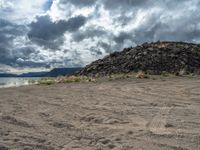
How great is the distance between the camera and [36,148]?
32.9 feet

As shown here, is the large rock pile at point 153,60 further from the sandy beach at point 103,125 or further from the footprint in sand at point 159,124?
the footprint in sand at point 159,124

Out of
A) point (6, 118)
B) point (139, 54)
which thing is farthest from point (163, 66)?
point (6, 118)

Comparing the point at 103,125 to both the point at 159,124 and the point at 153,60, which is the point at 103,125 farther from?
the point at 153,60

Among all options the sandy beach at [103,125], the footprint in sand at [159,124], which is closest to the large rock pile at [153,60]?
the sandy beach at [103,125]

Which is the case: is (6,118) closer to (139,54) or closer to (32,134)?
(32,134)

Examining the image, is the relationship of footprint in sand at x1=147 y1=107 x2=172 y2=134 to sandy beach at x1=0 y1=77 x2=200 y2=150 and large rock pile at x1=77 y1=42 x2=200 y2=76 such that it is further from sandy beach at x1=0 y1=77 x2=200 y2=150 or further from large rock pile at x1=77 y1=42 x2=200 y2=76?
large rock pile at x1=77 y1=42 x2=200 y2=76

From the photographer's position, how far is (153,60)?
159 feet

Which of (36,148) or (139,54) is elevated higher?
(139,54)

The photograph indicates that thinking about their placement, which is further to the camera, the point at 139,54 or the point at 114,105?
the point at 139,54

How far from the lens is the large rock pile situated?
45869mm

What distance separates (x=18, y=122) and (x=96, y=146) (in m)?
4.65

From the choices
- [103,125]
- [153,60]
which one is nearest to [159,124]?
[103,125]

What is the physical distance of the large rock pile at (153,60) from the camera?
4587 cm

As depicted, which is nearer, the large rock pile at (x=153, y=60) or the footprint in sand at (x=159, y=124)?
the footprint in sand at (x=159, y=124)
